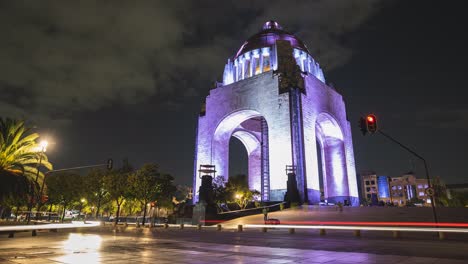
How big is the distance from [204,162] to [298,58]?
21430 mm

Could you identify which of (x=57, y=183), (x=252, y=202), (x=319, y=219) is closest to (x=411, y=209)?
(x=319, y=219)

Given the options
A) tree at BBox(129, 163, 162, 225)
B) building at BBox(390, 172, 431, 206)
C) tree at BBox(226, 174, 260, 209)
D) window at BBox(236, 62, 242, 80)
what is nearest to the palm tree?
tree at BBox(129, 163, 162, 225)

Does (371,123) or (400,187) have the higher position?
(400,187)

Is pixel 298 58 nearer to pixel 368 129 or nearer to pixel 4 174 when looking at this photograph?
pixel 368 129

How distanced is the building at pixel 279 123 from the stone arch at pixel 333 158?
0.13 metres

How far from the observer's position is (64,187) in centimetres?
4559

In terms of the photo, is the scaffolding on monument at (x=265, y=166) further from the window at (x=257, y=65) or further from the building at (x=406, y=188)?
the building at (x=406, y=188)

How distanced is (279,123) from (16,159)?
88.0 feet

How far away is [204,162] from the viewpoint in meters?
44.2

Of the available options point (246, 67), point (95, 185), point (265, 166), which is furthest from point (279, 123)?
point (95, 185)

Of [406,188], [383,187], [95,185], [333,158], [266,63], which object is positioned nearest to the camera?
[95,185]

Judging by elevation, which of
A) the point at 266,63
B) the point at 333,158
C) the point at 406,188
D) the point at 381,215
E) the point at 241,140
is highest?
the point at 266,63

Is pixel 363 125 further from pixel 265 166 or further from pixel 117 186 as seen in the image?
pixel 117 186

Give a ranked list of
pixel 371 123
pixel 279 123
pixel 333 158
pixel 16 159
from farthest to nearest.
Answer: pixel 333 158, pixel 279 123, pixel 16 159, pixel 371 123
